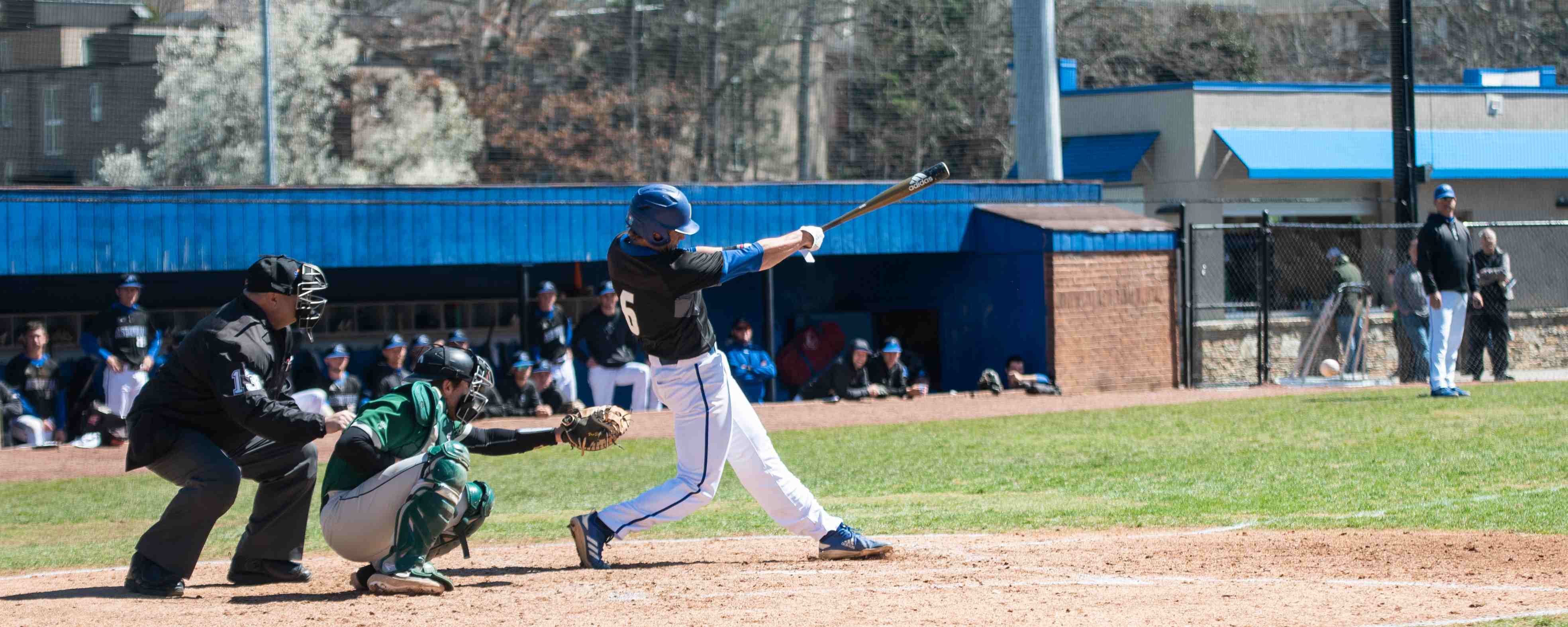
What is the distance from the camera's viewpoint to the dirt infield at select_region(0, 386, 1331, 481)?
1200cm

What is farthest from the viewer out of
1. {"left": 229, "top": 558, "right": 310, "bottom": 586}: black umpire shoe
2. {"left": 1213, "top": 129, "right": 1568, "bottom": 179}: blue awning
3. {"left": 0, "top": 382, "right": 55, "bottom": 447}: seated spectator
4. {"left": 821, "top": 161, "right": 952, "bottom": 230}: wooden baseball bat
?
{"left": 1213, "top": 129, "right": 1568, "bottom": 179}: blue awning

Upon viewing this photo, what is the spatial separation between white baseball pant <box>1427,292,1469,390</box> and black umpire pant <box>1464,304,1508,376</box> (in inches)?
119

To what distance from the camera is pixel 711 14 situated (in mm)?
23047

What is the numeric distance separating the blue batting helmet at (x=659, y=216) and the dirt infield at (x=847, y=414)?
7.29m

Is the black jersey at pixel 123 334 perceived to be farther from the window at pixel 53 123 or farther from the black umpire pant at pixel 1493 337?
the black umpire pant at pixel 1493 337

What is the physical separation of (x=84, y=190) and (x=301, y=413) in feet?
33.4

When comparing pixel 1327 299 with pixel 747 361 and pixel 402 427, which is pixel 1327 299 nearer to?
pixel 747 361

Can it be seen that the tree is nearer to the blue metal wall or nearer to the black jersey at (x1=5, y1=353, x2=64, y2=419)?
the blue metal wall

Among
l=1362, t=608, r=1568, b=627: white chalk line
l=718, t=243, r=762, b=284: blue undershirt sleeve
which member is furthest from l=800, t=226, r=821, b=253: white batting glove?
l=1362, t=608, r=1568, b=627: white chalk line

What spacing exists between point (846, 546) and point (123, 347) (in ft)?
32.1

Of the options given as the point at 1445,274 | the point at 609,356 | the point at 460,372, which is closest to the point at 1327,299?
the point at 1445,274

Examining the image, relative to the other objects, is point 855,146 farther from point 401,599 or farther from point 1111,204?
point 401,599

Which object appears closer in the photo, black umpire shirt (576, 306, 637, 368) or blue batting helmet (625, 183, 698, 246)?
blue batting helmet (625, 183, 698, 246)

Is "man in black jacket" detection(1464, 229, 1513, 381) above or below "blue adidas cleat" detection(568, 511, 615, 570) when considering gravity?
above
